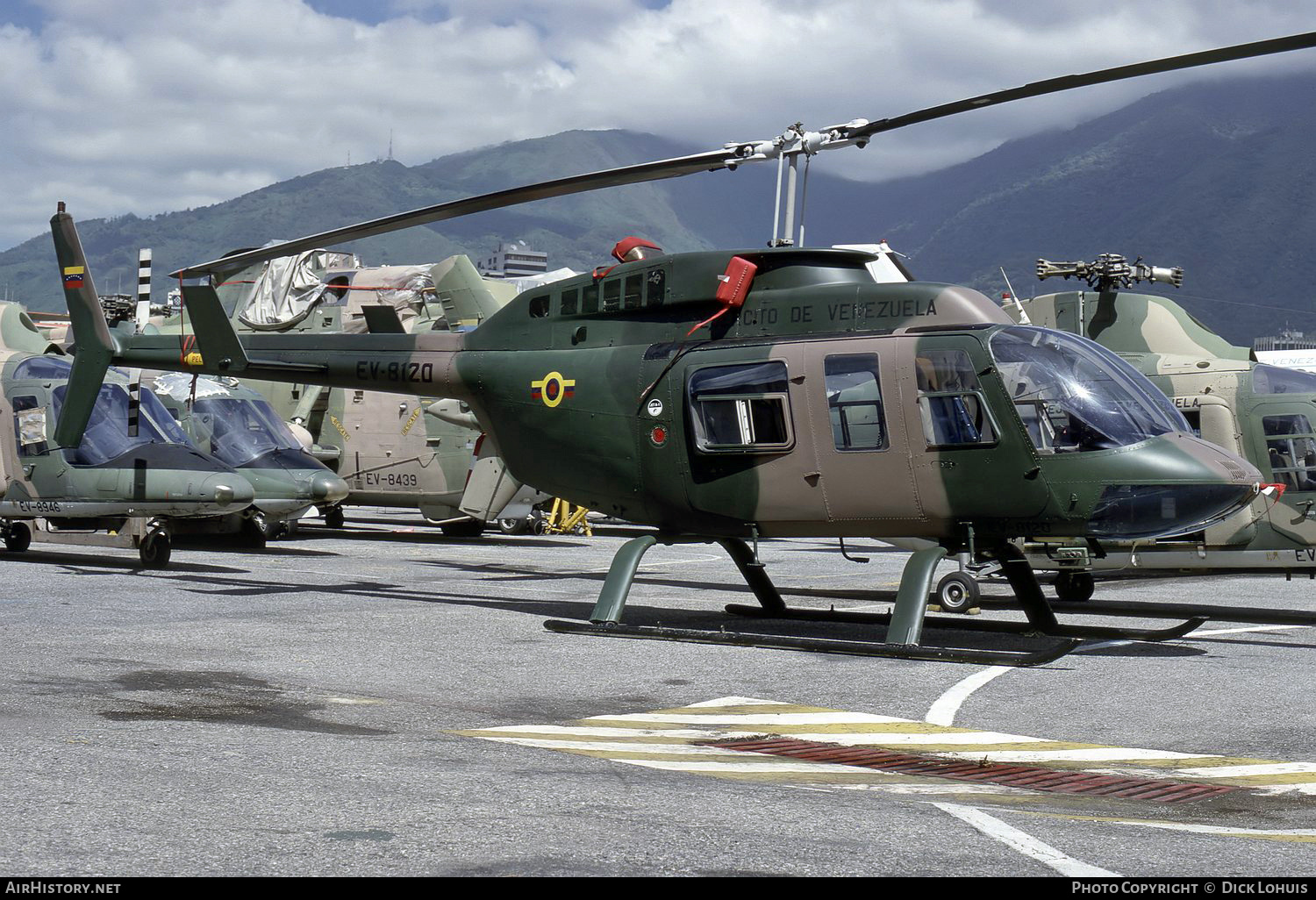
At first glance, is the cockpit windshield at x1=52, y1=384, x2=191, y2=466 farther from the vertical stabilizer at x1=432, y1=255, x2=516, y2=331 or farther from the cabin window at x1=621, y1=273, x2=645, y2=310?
the cabin window at x1=621, y1=273, x2=645, y2=310

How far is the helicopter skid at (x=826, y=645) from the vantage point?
10406 millimetres

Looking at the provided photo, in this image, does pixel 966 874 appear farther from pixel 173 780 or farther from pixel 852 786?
pixel 173 780

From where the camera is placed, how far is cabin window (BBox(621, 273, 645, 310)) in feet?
41.9

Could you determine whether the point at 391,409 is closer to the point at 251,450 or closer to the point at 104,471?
the point at 251,450

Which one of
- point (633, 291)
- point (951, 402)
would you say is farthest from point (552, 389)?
point (951, 402)

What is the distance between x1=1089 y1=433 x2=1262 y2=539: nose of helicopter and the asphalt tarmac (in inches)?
41.3

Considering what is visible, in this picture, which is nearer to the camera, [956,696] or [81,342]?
[956,696]

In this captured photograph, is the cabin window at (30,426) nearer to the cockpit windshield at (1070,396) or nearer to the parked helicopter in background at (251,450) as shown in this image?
the parked helicopter in background at (251,450)

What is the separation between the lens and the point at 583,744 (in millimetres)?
7543

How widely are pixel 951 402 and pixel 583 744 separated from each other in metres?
4.80

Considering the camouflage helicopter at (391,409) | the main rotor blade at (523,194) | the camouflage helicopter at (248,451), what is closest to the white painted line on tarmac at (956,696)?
the main rotor blade at (523,194)

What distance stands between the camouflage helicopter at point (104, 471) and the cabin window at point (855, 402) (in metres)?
8.48

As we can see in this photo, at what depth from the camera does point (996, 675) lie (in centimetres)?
1027

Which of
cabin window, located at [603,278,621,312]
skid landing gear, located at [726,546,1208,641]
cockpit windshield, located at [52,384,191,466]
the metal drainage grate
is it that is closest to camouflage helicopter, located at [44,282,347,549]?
cockpit windshield, located at [52,384,191,466]
